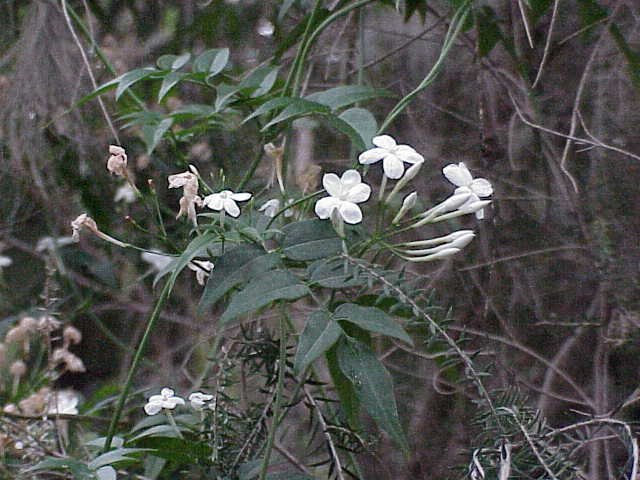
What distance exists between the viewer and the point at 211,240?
0.58 m

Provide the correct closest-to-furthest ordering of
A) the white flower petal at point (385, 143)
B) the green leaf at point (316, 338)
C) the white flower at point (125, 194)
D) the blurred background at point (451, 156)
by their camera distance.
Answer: the green leaf at point (316, 338), the white flower petal at point (385, 143), the blurred background at point (451, 156), the white flower at point (125, 194)

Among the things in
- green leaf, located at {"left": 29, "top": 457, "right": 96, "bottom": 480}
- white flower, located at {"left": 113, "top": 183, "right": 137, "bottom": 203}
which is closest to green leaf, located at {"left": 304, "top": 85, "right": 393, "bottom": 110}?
green leaf, located at {"left": 29, "top": 457, "right": 96, "bottom": 480}

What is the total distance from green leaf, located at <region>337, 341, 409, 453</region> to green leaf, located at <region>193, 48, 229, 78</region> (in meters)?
0.36

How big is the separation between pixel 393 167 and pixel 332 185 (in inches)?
1.9

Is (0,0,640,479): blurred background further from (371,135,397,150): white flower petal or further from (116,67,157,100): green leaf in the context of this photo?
(371,135,397,150): white flower petal

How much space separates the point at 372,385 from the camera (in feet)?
1.73

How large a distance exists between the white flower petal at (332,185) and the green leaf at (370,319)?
80 mm

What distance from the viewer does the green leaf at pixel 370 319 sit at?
0.53m

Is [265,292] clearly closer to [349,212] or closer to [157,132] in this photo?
[349,212]

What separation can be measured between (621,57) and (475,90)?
188 mm

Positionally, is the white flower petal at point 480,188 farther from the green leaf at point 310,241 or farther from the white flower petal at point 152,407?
the white flower petal at point 152,407

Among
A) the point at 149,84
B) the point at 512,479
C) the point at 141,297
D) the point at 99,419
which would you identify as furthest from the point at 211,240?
the point at 141,297

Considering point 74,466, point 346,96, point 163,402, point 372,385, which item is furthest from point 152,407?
point 346,96

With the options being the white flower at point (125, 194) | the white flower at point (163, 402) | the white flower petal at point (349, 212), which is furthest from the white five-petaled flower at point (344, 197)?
the white flower at point (125, 194)
